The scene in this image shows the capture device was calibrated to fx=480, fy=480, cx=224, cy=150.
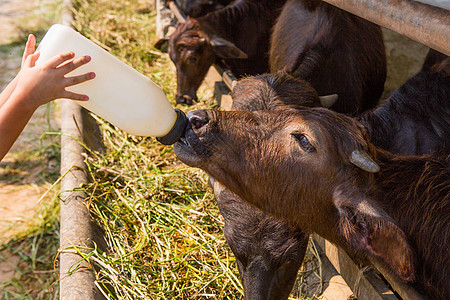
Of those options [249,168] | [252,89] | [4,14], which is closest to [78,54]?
[249,168]

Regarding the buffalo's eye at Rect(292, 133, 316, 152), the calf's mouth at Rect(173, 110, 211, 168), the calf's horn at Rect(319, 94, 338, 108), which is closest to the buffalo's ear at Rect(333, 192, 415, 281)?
the buffalo's eye at Rect(292, 133, 316, 152)

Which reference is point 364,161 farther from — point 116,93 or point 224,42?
point 224,42

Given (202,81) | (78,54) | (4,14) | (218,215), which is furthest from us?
(4,14)

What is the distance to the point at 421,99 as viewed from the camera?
3354 millimetres

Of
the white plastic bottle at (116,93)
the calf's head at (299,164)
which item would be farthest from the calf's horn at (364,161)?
the white plastic bottle at (116,93)

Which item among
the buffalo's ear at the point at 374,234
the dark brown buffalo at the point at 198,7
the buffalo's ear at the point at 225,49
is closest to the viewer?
the buffalo's ear at the point at 374,234

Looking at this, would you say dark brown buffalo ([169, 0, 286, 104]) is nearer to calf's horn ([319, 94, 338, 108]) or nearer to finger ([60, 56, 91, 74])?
calf's horn ([319, 94, 338, 108])

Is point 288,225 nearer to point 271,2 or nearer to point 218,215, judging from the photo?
point 218,215

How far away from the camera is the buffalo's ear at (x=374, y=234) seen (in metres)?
2.23

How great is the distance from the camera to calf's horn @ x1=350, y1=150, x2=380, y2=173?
2.32 m

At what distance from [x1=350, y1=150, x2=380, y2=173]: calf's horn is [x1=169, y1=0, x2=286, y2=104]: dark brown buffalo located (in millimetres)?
3441

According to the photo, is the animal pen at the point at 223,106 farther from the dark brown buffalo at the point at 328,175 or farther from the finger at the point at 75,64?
the finger at the point at 75,64

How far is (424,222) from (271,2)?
4.57 metres

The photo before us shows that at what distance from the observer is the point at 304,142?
2.53 metres
